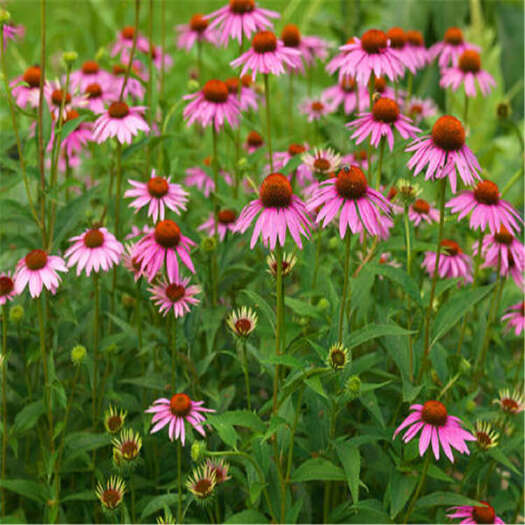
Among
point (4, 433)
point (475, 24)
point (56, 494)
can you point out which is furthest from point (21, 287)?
point (475, 24)

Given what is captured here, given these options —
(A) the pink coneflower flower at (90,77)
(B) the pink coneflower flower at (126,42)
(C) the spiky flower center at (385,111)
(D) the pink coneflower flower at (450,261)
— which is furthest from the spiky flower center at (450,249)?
(B) the pink coneflower flower at (126,42)

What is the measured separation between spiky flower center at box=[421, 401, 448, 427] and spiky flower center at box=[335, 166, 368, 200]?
1.08 feet

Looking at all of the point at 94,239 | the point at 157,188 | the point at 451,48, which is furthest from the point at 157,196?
the point at 451,48

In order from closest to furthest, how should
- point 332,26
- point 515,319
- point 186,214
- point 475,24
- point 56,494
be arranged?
point 56,494 < point 515,319 < point 186,214 < point 332,26 < point 475,24

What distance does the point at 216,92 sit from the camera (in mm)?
1415

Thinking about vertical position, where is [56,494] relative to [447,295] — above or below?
below

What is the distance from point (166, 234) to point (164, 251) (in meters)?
0.03

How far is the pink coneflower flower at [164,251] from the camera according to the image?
3.69 ft

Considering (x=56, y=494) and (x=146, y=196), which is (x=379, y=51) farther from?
(x=56, y=494)

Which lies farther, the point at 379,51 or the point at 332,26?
the point at 332,26

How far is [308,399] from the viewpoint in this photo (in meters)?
1.16

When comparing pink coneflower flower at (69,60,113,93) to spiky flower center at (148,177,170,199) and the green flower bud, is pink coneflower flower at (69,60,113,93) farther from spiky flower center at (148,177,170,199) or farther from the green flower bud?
the green flower bud

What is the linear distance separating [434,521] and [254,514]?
0.36 metres

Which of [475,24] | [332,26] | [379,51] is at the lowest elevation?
[379,51]
